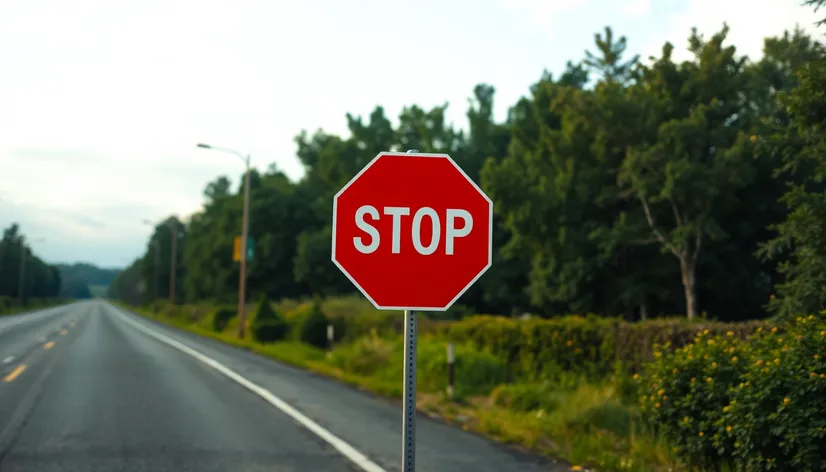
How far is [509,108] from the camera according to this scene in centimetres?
6122

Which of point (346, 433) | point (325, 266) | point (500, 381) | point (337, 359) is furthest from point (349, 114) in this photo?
point (346, 433)

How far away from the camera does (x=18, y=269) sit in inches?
4407

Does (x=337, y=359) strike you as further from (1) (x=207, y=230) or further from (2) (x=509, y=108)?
(1) (x=207, y=230)

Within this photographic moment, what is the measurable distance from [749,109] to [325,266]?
33865mm

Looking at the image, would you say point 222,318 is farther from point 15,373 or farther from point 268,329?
point 15,373

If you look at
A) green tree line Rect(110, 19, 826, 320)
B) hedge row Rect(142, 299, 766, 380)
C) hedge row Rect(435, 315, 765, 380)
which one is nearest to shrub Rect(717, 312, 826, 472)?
hedge row Rect(142, 299, 766, 380)

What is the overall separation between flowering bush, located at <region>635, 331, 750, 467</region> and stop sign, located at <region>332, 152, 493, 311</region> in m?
4.37

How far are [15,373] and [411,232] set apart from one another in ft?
53.0

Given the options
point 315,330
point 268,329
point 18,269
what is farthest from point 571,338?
point 18,269

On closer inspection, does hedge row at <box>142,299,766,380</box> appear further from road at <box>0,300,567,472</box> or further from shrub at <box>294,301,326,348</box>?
shrub at <box>294,301,326,348</box>

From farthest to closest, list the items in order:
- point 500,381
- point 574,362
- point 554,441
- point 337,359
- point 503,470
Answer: point 337,359
point 500,381
point 574,362
point 554,441
point 503,470

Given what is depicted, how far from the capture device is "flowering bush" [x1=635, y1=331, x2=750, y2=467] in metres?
7.44

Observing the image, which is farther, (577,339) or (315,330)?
(315,330)

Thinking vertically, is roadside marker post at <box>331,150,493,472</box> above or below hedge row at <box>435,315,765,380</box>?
above
